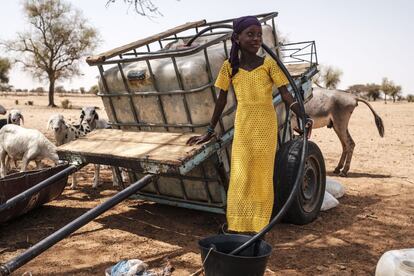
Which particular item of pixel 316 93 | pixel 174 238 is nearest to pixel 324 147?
pixel 316 93

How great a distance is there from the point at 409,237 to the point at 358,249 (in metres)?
0.78

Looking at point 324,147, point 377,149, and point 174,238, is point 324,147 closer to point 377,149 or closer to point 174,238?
point 377,149

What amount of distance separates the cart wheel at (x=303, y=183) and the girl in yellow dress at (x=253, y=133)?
34.9 inches

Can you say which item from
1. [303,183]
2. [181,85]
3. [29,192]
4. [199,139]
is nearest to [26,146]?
[29,192]

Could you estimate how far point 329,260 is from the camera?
3996 mm

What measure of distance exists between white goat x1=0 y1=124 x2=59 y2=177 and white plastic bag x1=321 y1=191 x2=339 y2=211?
450 centimetres

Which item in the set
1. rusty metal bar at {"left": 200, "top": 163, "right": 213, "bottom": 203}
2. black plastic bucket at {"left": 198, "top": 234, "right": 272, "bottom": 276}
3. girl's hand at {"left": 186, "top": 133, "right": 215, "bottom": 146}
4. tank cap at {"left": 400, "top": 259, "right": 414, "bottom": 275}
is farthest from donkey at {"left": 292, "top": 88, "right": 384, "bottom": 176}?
black plastic bucket at {"left": 198, "top": 234, "right": 272, "bottom": 276}

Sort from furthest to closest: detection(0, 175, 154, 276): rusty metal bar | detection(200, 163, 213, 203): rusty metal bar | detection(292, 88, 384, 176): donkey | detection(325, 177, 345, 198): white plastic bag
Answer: detection(292, 88, 384, 176): donkey, detection(325, 177, 345, 198): white plastic bag, detection(200, 163, 213, 203): rusty metal bar, detection(0, 175, 154, 276): rusty metal bar

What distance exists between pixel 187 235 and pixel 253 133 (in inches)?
67.9

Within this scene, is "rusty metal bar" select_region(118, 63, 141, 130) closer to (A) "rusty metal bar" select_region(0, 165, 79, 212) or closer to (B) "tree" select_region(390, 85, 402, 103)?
(A) "rusty metal bar" select_region(0, 165, 79, 212)

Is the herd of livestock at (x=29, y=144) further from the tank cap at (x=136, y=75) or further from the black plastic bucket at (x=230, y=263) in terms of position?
the black plastic bucket at (x=230, y=263)

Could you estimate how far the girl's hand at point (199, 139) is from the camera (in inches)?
160

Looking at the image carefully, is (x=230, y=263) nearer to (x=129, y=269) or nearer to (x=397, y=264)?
(x=129, y=269)

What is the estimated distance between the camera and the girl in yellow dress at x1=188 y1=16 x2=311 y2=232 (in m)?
3.60
